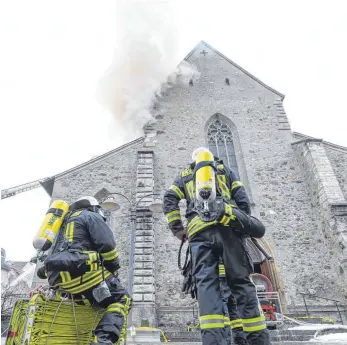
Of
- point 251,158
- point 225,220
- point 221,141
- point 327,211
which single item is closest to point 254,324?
point 225,220

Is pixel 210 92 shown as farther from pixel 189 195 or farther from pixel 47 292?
pixel 47 292

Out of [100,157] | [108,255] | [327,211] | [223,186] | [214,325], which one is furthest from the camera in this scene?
[100,157]

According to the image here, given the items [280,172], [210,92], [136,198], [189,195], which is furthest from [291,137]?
[189,195]

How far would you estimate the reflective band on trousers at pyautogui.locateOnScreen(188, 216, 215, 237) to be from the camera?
3105 mm

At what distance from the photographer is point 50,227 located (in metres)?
3.36

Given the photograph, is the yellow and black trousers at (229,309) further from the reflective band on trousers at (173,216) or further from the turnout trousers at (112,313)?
the turnout trousers at (112,313)

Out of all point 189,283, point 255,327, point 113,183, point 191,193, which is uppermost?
point 113,183

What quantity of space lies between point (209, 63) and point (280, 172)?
7715 millimetres

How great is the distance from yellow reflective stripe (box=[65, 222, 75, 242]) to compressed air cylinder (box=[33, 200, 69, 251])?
167 millimetres

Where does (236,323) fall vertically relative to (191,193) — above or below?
below

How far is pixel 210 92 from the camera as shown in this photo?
15.3 metres

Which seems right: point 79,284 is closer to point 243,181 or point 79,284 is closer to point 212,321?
point 212,321

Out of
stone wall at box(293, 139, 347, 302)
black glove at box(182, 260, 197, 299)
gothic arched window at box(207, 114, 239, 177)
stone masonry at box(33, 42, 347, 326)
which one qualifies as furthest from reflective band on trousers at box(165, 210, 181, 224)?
gothic arched window at box(207, 114, 239, 177)

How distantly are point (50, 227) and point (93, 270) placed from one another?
0.72 m
